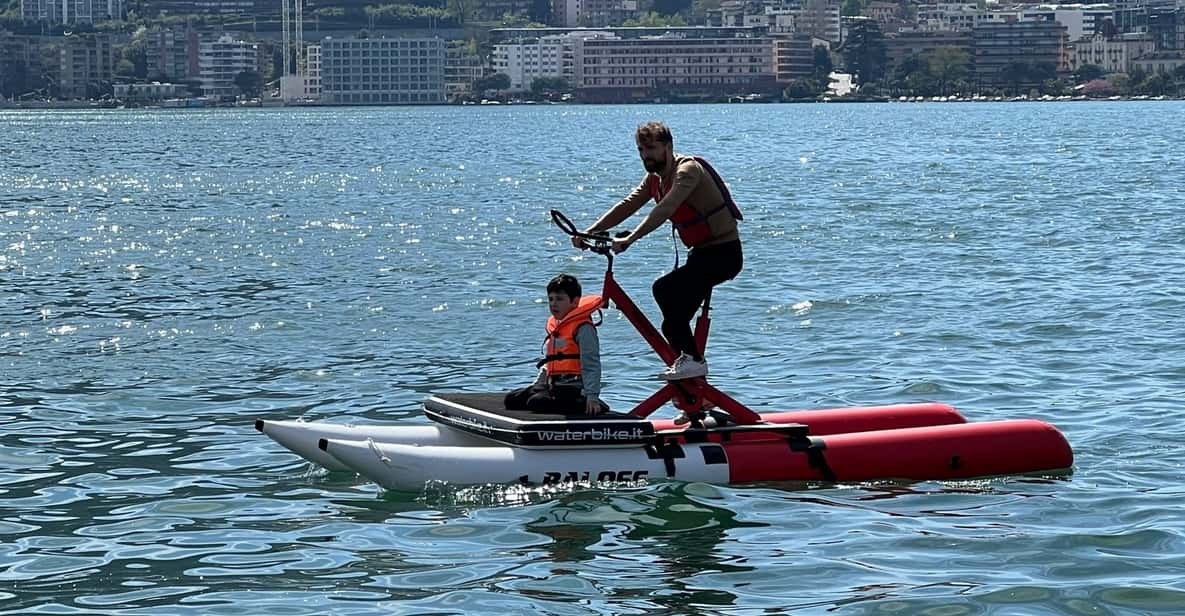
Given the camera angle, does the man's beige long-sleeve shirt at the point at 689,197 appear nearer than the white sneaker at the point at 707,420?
Yes

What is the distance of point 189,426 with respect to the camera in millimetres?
16281

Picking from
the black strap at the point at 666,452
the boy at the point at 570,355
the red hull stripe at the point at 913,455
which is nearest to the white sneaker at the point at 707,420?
the red hull stripe at the point at 913,455

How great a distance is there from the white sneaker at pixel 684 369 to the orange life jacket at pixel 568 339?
63cm

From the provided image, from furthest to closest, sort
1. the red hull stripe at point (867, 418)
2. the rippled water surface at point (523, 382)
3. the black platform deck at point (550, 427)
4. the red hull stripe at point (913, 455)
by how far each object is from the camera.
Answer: the red hull stripe at point (867, 418)
the red hull stripe at point (913, 455)
the black platform deck at point (550, 427)
the rippled water surface at point (523, 382)

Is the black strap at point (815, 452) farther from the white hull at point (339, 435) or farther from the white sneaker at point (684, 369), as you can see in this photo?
the white hull at point (339, 435)

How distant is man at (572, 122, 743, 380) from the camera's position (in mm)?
12805

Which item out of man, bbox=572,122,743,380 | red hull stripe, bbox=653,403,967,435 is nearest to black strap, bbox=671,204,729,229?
man, bbox=572,122,743,380

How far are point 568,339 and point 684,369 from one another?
0.84 metres

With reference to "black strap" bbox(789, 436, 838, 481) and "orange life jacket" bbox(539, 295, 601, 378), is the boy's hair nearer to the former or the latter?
"orange life jacket" bbox(539, 295, 601, 378)

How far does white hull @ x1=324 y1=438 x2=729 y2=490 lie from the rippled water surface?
0.44ft

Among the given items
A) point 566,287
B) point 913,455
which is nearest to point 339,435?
point 566,287

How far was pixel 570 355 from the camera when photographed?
13.1m

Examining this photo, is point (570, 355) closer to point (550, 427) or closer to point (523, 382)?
point (550, 427)

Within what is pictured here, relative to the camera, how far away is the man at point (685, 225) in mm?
12805
